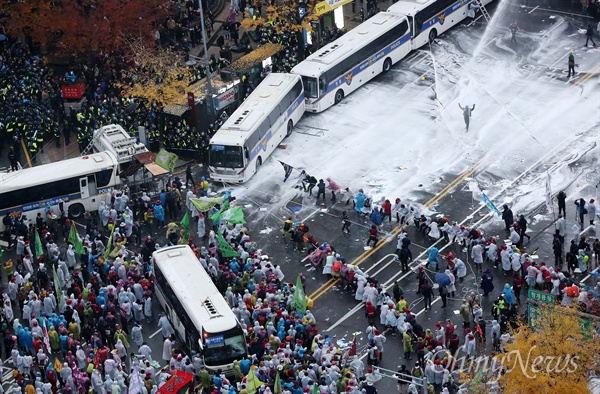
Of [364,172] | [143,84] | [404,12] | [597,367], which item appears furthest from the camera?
[404,12]

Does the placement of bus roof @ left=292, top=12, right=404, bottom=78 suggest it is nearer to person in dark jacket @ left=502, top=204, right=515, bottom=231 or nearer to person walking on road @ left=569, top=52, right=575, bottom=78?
person walking on road @ left=569, top=52, right=575, bottom=78

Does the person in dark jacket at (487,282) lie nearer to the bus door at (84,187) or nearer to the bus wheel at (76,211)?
the bus door at (84,187)

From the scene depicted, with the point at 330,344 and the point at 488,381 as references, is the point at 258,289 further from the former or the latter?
the point at 488,381

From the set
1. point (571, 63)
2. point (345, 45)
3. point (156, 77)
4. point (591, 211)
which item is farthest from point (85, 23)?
point (591, 211)

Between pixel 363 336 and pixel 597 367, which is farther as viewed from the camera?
pixel 363 336

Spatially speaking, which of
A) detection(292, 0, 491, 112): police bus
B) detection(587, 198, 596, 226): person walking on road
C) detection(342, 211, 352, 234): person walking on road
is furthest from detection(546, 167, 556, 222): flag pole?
detection(292, 0, 491, 112): police bus

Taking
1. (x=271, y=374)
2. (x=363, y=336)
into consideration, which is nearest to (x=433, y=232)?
(x=363, y=336)

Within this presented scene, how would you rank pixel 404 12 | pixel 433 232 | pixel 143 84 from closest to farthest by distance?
pixel 433 232 → pixel 143 84 → pixel 404 12
